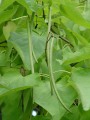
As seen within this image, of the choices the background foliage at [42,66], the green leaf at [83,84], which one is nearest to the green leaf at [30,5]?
the background foliage at [42,66]

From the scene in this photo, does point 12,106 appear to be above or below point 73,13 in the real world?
below

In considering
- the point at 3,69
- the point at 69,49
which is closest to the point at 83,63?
the point at 69,49

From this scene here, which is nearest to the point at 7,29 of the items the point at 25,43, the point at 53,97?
the point at 25,43

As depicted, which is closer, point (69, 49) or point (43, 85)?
point (43, 85)

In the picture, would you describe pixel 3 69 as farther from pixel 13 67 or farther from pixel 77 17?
pixel 77 17

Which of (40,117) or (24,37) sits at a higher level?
(24,37)

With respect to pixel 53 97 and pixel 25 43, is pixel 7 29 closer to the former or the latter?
pixel 25 43

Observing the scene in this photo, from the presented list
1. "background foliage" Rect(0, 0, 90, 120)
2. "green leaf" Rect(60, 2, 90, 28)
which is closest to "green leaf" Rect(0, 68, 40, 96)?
"background foliage" Rect(0, 0, 90, 120)
